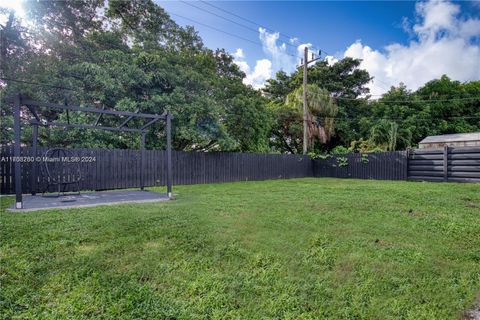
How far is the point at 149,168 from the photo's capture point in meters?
9.03

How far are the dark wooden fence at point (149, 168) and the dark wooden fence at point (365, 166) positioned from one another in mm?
2452

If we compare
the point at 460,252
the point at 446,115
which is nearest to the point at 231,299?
the point at 460,252

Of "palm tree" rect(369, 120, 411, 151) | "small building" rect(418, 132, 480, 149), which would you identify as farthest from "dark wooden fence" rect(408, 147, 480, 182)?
"small building" rect(418, 132, 480, 149)

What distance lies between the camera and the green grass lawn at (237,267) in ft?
5.61

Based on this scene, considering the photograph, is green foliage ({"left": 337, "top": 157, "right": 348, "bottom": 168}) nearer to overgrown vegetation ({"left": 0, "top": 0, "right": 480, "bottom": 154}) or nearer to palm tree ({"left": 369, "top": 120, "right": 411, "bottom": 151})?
overgrown vegetation ({"left": 0, "top": 0, "right": 480, "bottom": 154})

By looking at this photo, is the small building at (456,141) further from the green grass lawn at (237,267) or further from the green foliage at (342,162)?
the green grass lawn at (237,267)

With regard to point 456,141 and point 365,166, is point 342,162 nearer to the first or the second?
point 365,166

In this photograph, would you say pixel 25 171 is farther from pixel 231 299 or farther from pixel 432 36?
pixel 432 36

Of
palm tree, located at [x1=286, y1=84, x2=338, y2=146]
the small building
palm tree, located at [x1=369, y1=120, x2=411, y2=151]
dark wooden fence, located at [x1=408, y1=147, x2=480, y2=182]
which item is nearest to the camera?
dark wooden fence, located at [x1=408, y1=147, x2=480, y2=182]

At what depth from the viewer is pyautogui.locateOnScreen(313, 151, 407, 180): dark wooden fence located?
1150 cm

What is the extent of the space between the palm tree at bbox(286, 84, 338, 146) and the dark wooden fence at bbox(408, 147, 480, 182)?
246 inches

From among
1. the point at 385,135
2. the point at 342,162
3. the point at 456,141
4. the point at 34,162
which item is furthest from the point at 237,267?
the point at 456,141

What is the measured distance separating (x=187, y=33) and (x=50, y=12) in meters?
5.41

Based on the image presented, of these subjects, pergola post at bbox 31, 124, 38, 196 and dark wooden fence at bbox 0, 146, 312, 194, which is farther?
dark wooden fence at bbox 0, 146, 312, 194
